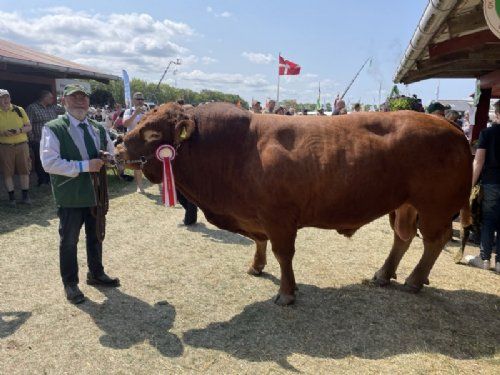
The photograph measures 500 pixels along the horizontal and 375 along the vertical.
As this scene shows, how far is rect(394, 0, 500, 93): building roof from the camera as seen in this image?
3.69m

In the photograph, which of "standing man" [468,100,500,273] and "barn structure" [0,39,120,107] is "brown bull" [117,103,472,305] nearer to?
"standing man" [468,100,500,273]

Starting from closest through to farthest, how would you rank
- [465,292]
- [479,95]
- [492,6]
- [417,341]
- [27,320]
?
1. [492,6]
2. [417,341]
3. [27,320]
4. [465,292]
5. [479,95]

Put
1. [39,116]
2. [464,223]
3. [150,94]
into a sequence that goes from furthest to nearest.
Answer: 1. [150,94]
2. [39,116]
3. [464,223]

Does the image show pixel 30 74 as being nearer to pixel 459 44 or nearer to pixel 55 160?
pixel 55 160

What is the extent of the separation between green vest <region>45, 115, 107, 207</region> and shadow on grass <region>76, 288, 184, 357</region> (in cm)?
100

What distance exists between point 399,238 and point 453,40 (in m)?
2.91

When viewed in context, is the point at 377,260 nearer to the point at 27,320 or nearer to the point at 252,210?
the point at 252,210

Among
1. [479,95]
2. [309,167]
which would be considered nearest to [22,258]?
[309,167]

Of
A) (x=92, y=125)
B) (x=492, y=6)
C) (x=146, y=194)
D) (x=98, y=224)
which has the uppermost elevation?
(x=492, y=6)

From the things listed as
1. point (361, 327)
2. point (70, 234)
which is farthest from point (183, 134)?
point (361, 327)

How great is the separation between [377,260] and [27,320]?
4.05 meters

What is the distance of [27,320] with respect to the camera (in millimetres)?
3760

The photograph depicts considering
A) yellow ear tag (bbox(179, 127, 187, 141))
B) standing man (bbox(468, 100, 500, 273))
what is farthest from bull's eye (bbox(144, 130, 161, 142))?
standing man (bbox(468, 100, 500, 273))

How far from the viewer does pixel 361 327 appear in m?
3.75
